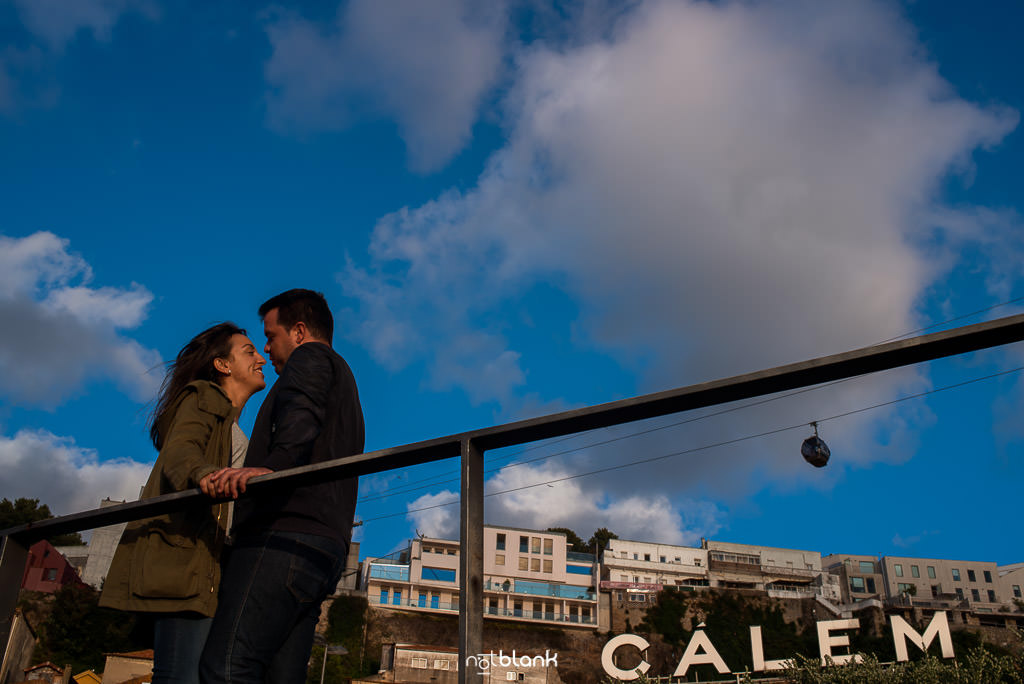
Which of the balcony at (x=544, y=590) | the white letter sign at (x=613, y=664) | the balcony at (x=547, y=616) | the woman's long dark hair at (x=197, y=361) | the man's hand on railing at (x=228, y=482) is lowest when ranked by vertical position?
the white letter sign at (x=613, y=664)

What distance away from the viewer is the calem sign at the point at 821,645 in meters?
40.3

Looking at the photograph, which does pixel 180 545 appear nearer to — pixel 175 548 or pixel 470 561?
pixel 175 548

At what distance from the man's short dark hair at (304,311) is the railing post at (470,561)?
1219mm

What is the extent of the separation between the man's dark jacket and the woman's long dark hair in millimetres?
381

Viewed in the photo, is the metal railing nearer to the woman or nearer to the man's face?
the woman

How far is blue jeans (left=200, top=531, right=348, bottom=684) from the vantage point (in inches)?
73.8

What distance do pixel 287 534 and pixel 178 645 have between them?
383 mm

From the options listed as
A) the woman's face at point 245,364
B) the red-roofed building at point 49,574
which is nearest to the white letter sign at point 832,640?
the red-roofed building at point 49,574

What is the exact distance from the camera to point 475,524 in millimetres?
1438

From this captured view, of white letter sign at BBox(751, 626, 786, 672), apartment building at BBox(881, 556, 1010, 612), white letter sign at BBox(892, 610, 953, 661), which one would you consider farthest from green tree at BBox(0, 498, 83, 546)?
apartment building at BBox(881, 556, 1010, 612)

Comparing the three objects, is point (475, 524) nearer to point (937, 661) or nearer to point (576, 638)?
point (937, 661)

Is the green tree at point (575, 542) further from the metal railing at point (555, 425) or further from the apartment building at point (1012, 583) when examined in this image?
the metal railing at point (555, 425)

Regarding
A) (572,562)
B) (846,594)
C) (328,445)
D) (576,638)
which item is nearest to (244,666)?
(328,445)

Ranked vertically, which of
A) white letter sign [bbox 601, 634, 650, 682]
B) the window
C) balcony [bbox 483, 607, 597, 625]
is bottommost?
white letter sign [bbox 601, 634, 650, 682]
